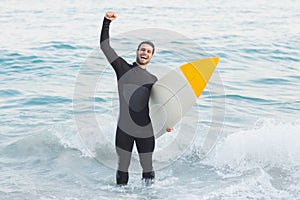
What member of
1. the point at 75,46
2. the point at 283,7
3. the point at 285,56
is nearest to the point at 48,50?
the point at 75,46

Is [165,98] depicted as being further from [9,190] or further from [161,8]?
[161,8]

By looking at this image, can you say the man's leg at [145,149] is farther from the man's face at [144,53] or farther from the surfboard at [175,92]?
the man's face at [144,53]

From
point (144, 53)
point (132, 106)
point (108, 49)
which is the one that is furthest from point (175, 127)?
point (108, 49)

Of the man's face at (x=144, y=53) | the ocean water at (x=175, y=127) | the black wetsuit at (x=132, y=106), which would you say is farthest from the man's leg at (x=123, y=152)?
the man's face at (x=144, y=53)

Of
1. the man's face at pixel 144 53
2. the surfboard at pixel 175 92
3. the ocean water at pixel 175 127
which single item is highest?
A: the man's face at pixel 144 53

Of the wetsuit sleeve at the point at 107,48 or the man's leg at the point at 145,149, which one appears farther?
the man's leg at the point at 145,149

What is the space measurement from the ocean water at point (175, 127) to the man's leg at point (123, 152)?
0.39ft

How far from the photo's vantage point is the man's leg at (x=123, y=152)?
5027 mm

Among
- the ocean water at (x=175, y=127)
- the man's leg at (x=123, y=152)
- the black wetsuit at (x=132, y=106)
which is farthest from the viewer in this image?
the ocean water at (x=175, y=127)

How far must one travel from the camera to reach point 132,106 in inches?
196

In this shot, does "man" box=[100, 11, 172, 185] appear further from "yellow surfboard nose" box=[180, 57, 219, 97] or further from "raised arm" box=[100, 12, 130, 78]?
"yellow surfboard nose" box=[180, 57, 219, 97]

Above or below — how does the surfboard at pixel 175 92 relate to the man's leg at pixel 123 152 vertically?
above

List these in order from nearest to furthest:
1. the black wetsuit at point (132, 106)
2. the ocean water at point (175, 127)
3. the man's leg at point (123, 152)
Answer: the black wetsuit at point (132, 106)
the man's leg at point (123, 152)
the ocean water at point (175, 127)

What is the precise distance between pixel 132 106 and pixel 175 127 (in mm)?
2592
